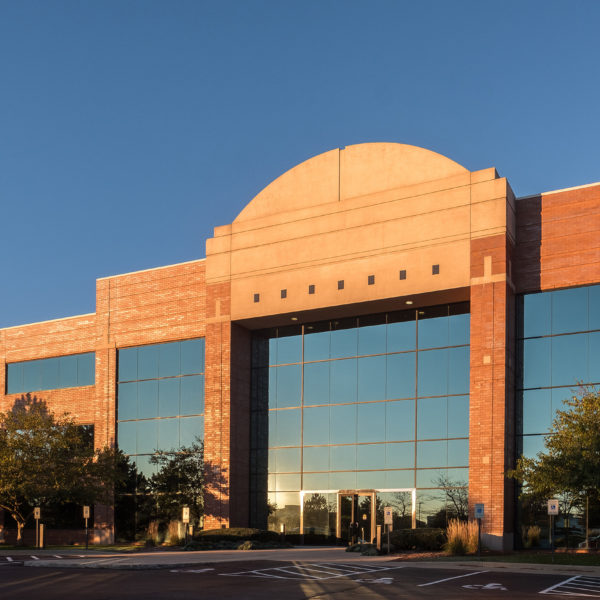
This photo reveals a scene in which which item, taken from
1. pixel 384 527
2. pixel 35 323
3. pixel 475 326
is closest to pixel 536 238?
pixel 475 326

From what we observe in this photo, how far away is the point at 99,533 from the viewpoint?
4412cm

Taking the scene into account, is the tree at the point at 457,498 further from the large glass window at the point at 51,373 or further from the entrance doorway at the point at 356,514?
the large glass window at the point at 51,373

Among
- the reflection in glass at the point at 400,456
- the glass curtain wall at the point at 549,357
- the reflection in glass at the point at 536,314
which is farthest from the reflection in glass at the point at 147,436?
the reflection in glass at the point at 536,314

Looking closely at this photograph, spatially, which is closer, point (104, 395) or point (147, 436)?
point (147, 436)

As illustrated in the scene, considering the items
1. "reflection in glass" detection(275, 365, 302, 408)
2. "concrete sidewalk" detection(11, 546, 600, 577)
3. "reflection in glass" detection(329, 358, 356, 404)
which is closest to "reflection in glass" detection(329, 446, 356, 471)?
"reflection in glass" detection(329, 358, 356, 404)

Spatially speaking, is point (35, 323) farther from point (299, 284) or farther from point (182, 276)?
point (299, 284)

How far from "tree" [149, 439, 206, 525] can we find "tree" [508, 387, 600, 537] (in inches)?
687

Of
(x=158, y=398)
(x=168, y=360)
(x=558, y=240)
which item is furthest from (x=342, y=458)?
(x=558, y=240)

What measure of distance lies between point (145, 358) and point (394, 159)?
17.4 m

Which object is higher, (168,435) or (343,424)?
(343,424)

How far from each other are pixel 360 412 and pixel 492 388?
744 centimetres

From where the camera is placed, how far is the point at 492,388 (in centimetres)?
3331

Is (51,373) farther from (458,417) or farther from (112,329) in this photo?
(458,417)

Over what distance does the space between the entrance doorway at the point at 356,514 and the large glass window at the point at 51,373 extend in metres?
17.0
